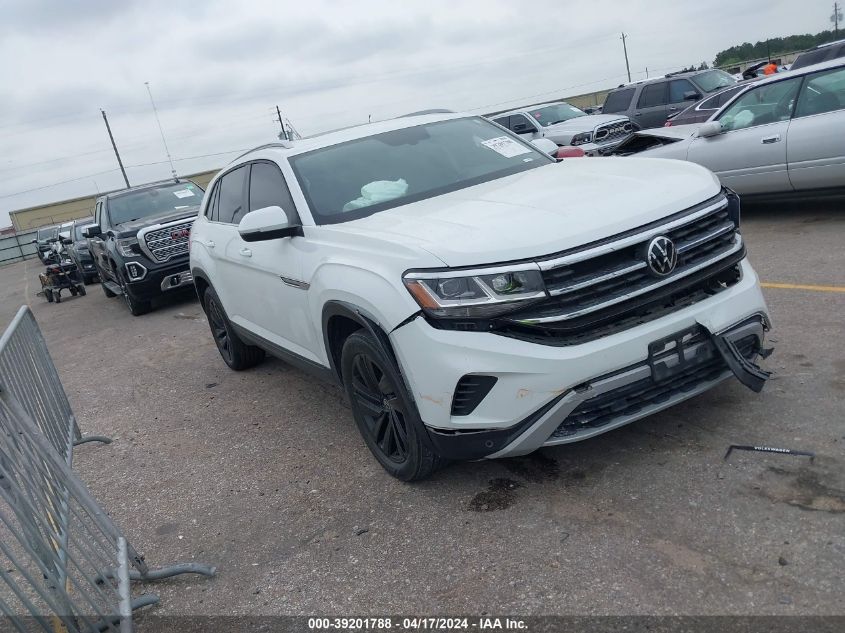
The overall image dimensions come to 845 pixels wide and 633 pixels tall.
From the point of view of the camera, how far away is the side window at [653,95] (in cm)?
1703

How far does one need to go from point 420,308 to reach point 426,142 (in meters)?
1.95

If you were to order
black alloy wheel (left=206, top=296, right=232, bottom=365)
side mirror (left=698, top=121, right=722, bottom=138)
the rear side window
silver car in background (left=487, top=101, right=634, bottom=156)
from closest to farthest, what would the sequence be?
1. black alloy wheel (left=206, top=296, right=232, bottom=365)
2. side mirror (left=698, top=121, right=722, bottom=138)
3. silver car in background (left=487, top=101, right=634, bottom=156)
4. the rear side window

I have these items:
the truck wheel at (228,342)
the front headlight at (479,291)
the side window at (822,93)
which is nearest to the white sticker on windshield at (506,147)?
the front headlight at (479,291)

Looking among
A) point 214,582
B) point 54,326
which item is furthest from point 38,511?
point 54,326

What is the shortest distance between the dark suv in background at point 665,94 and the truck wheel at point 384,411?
1439cm

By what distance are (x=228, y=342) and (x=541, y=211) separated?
388 centimetres

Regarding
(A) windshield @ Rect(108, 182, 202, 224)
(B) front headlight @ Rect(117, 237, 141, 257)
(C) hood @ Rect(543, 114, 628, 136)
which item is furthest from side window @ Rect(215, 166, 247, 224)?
(C) hood @ Rect(543, 114, 628, 136)

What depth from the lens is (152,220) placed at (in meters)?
11.3

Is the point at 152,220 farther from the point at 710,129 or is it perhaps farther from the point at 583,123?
the point at 583,123

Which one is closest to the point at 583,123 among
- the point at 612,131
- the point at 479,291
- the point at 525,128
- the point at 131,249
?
the point at 612,131

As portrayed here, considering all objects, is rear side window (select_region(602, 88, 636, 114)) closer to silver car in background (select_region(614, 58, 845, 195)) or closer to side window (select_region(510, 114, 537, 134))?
side window (select_region(510, 114, 537, 134))

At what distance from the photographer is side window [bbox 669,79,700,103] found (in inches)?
655

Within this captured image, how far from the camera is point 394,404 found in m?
3.72

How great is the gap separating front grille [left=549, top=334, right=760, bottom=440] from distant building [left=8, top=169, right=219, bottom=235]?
56.9 metres
